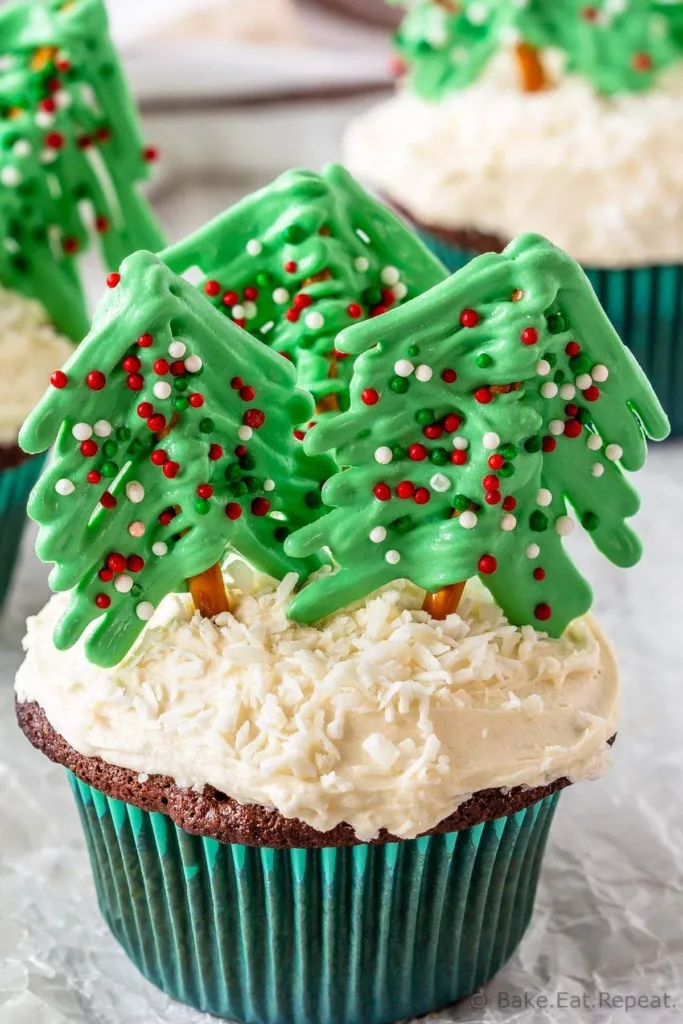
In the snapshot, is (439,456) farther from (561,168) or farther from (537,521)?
(561,168)

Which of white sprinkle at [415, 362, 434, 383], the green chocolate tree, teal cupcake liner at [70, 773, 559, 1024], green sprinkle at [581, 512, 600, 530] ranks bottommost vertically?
teal cupcake liner at [70, 773, 559, 1024]

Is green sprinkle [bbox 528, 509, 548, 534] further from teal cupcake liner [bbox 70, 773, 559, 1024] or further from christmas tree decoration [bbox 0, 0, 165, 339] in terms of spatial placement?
christmas tree decoration [bbox 0, 0, 165, 339]

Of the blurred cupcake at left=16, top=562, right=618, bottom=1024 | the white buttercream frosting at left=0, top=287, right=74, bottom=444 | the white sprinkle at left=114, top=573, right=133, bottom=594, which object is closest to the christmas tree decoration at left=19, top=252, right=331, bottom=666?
the white sprinkle at left=114, top=573, right=133, bottom=594

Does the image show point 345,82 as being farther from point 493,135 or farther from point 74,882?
point 74,882

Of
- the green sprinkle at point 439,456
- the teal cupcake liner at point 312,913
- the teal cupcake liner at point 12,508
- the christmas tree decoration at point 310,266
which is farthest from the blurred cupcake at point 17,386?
the green sprinkle at point 439,456

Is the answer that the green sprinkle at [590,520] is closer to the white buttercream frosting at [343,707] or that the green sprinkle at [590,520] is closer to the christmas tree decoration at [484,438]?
the christmas tree decoration at [484,438]

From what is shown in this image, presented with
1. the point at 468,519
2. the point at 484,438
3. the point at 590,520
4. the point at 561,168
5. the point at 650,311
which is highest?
the point at 484,438

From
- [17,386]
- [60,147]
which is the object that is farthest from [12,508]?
[60,147]
